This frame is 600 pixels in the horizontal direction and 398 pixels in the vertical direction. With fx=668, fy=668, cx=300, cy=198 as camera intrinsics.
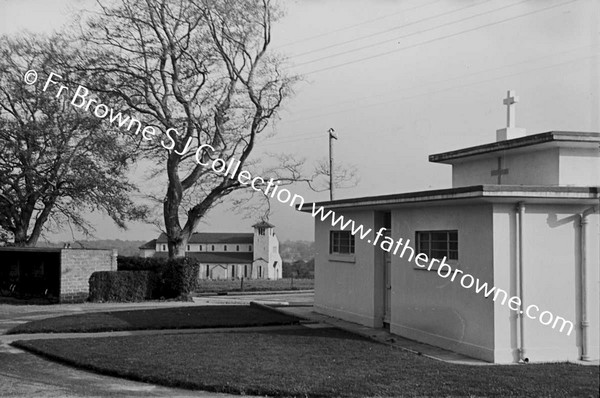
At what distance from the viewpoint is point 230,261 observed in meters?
81.1

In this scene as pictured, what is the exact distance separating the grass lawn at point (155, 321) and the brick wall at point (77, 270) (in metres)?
6.22

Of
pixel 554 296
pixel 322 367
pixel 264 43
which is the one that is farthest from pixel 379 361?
pixel 264 43

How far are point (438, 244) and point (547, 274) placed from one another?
246 centimetres

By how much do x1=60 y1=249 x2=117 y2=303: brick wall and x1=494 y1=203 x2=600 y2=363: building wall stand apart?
18.8 meters

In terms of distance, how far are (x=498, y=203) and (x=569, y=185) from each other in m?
1.65

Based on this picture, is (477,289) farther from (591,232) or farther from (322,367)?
(322,367)

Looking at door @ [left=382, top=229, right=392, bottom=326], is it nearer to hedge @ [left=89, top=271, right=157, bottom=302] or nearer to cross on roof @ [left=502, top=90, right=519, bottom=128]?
cross on roof @ [left=502, top=90, right=519, bottom=128]

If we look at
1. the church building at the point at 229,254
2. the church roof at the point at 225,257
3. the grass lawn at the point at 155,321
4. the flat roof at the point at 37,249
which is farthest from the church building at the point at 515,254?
the church roof at the point at 225,257

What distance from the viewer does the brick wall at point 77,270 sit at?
25.9m

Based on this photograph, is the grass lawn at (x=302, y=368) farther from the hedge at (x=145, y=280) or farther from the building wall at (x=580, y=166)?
the hedge at (x=145, y=280)

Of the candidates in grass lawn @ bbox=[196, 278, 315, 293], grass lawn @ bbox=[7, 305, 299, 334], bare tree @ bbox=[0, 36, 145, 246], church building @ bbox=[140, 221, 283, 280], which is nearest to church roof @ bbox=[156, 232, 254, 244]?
church building @ bbox=[140, 221, 283, 280]

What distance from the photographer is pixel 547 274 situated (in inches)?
475

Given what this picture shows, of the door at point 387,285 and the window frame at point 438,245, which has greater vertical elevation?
the window frame at point 438,245

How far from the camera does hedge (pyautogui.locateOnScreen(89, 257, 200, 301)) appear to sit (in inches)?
1048
